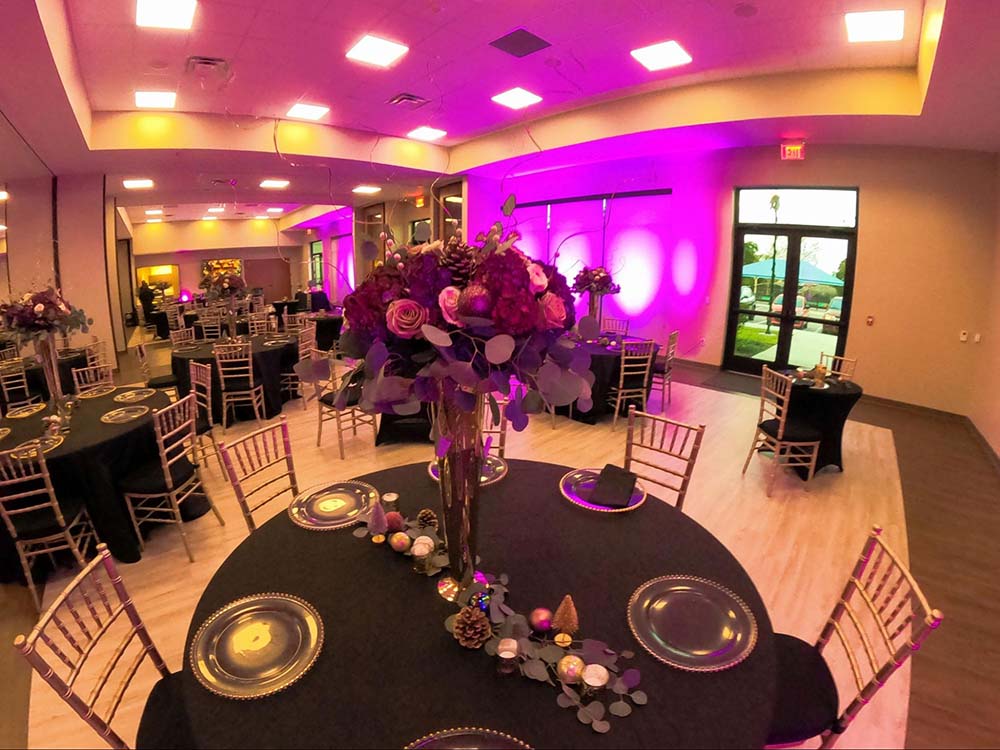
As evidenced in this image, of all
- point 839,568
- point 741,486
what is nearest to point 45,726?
point 839,568

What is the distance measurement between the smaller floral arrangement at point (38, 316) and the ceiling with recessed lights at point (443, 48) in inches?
81.9

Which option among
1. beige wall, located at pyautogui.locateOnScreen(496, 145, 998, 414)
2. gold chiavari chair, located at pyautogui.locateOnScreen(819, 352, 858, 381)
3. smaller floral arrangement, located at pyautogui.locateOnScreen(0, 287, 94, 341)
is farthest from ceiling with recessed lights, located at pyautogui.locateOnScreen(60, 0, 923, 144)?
gold chiavari chair, located at pyautogui.locateOnScreen(819, 352, 858, 381)

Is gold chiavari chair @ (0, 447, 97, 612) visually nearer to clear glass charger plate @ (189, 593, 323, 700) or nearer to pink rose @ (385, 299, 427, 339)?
clear glass charger plate @ (189, 593, 323, 700)

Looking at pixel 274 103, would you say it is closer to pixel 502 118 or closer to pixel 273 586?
pixel 502 118

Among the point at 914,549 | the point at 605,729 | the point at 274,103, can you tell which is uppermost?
the point at 274,103

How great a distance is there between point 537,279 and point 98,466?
3.00 metres

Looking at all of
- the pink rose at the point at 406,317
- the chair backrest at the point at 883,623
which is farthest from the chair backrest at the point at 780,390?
the pink rose at the point at 406,317

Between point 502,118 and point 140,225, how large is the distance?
50.6 feet

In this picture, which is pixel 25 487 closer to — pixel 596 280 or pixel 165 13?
pixel 165 13

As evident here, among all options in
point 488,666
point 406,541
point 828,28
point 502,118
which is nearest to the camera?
point 488,666

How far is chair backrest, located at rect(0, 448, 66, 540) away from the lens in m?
2.39

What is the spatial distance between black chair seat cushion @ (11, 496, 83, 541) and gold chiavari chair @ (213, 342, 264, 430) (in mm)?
2253

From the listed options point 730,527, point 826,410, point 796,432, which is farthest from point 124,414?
point 826,410

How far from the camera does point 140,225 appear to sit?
16.2m
